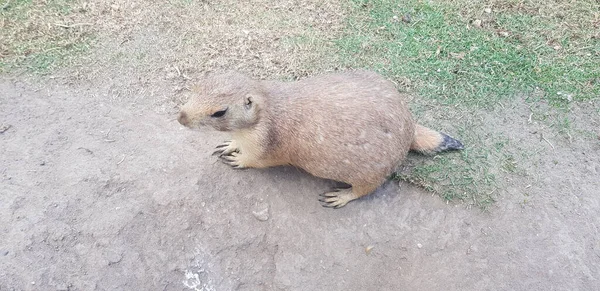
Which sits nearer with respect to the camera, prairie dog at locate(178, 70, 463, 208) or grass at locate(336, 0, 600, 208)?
prairie dog at locate(178, 70, 463, 208)

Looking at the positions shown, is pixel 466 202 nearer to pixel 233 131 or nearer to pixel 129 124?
pixel 233 131

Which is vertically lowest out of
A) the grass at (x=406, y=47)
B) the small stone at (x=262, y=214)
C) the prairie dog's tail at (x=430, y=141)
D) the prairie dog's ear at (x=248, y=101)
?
the small stone at (x=262, y=214)

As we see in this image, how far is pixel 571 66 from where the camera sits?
492 centimetres

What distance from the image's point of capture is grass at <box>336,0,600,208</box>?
167 inches

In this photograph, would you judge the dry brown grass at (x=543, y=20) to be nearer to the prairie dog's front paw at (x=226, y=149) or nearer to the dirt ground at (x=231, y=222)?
the dirt ground at (x=231, y=222)

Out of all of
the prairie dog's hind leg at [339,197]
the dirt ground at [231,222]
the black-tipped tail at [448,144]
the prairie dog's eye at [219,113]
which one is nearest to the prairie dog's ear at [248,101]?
the prairie dog's eye at [219,113]

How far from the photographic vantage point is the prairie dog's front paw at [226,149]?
4073 mm

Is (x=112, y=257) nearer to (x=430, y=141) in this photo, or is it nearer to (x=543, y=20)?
(x=430, y=141)

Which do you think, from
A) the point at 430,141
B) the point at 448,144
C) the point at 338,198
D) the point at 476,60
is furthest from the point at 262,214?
the point at 476,60

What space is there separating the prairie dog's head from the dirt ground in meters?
0.84

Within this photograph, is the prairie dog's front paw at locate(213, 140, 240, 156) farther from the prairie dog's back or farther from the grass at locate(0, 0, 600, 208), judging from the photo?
the grass at locate(0, 0, 600, 208)

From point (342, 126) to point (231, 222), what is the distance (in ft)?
4.21

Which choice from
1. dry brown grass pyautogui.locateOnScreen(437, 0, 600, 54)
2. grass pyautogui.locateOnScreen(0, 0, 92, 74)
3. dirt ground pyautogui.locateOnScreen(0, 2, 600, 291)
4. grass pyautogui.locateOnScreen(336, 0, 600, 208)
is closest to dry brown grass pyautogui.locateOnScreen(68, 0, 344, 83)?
grass pyautogui.locateOnScreen(0, 0, 92, 74)

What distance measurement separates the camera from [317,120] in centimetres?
346
